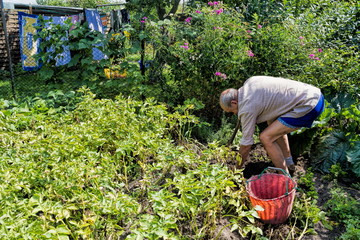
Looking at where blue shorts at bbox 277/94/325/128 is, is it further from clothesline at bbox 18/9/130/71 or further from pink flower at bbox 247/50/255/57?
clothesline at bbox 18/9/130/71

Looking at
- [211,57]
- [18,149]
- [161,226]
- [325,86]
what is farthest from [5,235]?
[325,86]

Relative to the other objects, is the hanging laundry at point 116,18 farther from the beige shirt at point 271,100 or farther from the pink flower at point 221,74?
the beige shirt at point 271,100

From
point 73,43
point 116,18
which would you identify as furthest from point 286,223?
point 116,18

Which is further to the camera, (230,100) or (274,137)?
(274,137)

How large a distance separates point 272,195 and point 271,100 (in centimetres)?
97

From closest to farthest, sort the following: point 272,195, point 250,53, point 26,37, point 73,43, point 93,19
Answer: point 272,195 → point 250,53 → point 73,43 → point 26,37 → point 93,19

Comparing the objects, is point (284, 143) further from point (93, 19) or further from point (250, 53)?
point (93, 19)

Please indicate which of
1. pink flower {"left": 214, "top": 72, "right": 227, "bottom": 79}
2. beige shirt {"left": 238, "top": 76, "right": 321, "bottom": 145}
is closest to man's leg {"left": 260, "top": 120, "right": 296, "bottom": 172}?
beige shirt {"left": 238, "top": 76, "right": 321, "bottom": 145}

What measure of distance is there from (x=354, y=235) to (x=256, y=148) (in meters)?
1.85

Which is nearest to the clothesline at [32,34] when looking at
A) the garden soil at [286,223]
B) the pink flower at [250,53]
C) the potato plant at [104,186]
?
the pink flower at [250,53]

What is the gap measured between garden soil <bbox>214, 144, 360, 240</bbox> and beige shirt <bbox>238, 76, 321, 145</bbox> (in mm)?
802

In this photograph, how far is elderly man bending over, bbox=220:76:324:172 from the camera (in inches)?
132

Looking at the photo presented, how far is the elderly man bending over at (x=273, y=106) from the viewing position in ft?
11.0

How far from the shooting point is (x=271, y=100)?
3418 mm
